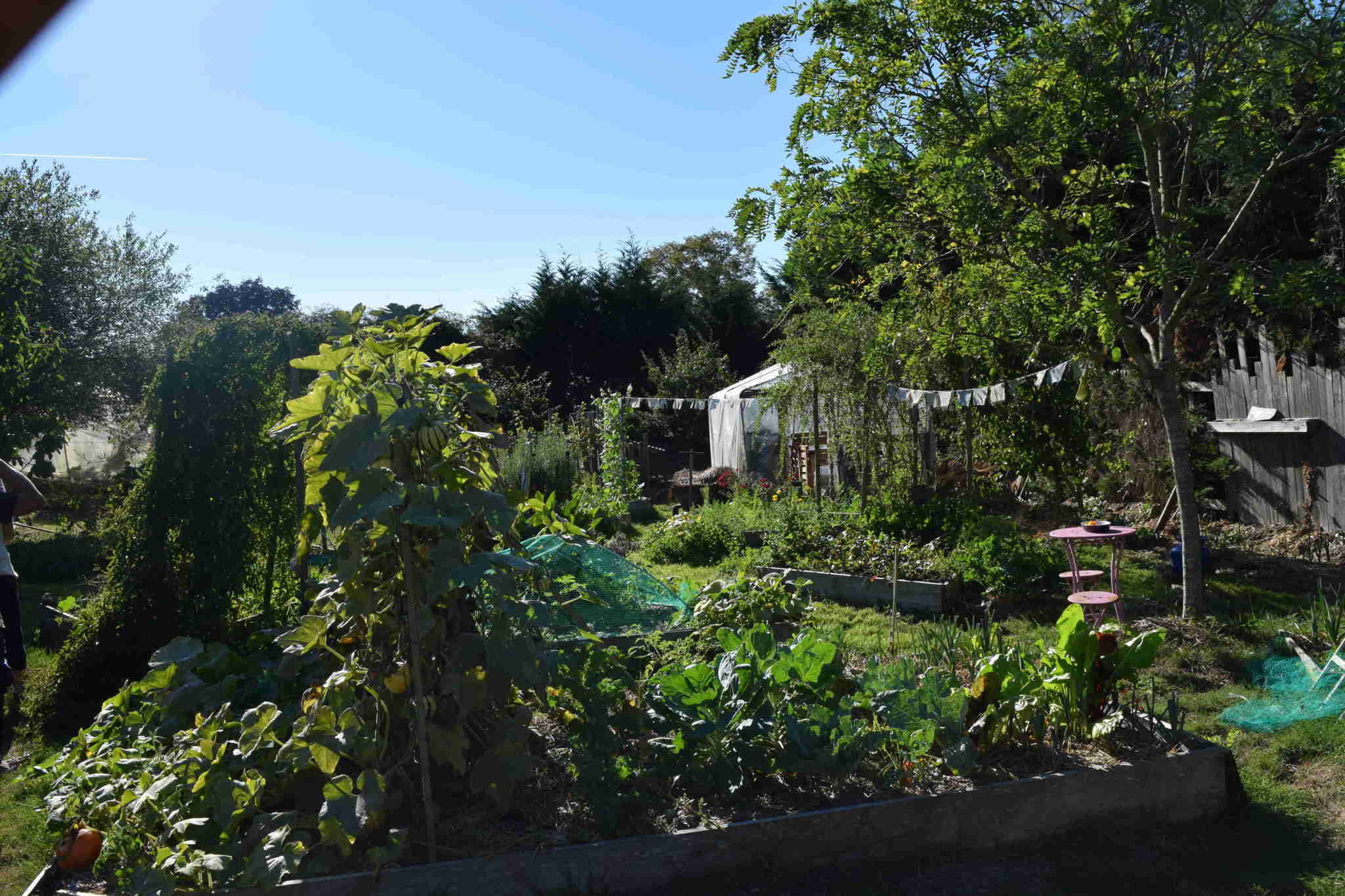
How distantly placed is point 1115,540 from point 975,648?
275 cm

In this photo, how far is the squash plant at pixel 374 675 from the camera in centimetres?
261

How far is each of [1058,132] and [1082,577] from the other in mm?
2999

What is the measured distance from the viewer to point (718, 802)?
10.1 feet

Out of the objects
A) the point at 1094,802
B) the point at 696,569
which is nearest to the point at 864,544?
the point at 696,569

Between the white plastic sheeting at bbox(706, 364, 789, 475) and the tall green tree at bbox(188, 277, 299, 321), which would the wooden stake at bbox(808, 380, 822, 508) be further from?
the tall green tree at bbox(188, 277, 299, 321)

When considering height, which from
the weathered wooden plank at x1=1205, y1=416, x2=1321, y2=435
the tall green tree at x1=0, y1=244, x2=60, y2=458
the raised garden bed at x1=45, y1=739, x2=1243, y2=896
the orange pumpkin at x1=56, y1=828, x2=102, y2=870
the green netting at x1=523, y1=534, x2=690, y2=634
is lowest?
the raised garden bed at x1=45, y1=739, x2=1243, y2=896

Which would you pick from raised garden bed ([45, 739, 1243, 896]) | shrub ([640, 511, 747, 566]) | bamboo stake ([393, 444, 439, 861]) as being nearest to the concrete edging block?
raised garden bed ([45, 739, 1243, 896])

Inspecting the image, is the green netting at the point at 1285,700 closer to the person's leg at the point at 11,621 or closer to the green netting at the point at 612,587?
the green netting at the point at 612,587

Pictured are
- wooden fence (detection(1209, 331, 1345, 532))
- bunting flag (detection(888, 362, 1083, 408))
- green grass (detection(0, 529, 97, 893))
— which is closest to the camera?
green grass (detection(0, 529, 97, 893))

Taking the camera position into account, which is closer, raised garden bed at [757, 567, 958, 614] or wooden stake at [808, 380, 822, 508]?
raised garden bed at [757, 567, 958, 614]

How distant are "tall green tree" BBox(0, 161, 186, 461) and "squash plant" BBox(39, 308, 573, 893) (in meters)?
11.3

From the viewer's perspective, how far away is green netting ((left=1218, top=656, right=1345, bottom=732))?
435 cm

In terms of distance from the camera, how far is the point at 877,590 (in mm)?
7367

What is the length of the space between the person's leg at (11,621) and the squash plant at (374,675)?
5.36 feet
